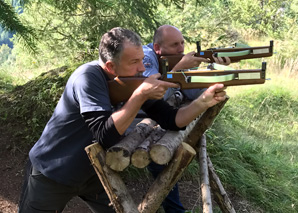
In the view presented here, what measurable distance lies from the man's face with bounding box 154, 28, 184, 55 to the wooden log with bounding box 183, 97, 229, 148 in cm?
76

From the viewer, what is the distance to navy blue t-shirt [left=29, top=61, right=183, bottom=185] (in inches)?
67.6

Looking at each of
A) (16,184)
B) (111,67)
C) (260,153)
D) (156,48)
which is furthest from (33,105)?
(260,153)

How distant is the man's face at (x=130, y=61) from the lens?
1.82m

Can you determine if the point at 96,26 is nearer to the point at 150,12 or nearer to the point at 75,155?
the point at 150,12

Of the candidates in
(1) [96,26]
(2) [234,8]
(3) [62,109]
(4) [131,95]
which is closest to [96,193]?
(3) [62,109]

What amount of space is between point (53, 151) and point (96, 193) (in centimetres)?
55

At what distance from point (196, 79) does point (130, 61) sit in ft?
1.24

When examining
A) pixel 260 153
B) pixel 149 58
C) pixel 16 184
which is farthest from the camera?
pixel 260 153

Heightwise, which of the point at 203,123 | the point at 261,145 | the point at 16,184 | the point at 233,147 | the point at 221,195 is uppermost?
the point at 203,123

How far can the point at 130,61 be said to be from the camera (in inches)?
72.5

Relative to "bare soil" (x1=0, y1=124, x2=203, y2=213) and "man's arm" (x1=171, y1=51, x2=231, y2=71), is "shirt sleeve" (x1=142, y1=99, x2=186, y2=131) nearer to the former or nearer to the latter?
"man's arm" (x1=171, y1=51, x2=231, y2=71)

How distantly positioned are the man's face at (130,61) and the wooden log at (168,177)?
1.65ft

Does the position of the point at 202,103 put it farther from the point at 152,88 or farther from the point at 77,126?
the point at 77,126

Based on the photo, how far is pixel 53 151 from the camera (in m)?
1.94
